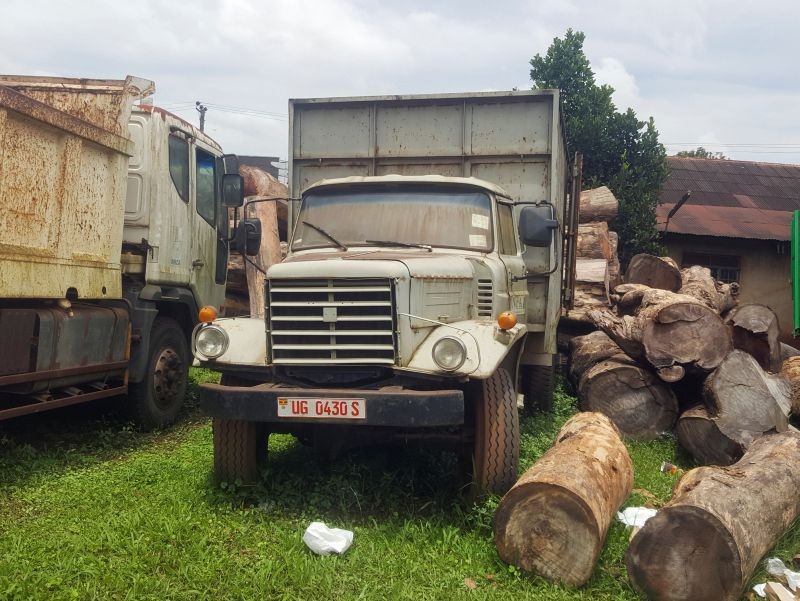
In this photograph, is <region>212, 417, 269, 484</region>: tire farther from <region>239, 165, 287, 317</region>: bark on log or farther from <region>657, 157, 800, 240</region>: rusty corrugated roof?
<region>657, 157, 800, 240</region>: rusty corrugated roof

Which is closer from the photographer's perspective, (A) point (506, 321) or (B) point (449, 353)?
(B) point (449, 353)

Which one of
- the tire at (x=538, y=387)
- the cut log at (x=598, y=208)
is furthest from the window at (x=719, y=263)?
the tire at (x=538, y=387)

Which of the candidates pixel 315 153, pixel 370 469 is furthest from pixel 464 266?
pixel 315 153

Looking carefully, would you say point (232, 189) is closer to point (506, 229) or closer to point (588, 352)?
point (506, 229)

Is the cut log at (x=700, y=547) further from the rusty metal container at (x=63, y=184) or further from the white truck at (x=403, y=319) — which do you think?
the rusty metal container at (x=63, y=184)

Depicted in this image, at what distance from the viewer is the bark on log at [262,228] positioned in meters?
10.1

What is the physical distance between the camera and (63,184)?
580 centimetres

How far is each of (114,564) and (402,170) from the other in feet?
15.6

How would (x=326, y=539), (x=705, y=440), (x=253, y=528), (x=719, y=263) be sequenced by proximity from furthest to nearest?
(x=719, y=263)
(x=705, y=440)
(x=253, y=528)
(x=326, y=539)

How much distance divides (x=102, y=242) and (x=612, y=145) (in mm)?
11949

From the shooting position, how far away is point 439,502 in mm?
5020

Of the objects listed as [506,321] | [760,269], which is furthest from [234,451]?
[760,269]

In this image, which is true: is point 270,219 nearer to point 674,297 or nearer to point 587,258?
point 587,258

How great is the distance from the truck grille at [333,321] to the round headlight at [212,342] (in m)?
0.39
